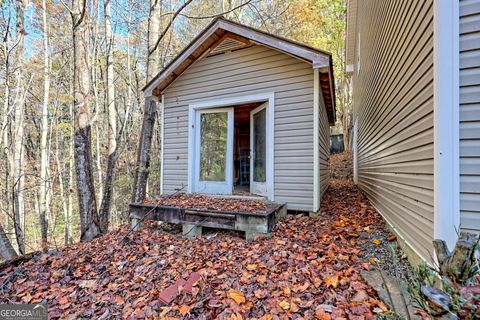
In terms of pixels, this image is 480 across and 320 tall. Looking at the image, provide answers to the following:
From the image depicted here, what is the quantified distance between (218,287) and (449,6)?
3.32 metres

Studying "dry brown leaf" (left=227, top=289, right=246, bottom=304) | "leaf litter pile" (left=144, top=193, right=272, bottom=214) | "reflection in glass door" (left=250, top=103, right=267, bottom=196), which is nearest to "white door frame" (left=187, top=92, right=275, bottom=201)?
"reflection in glass door" (left=250, top=103, right=267, bottom=196)

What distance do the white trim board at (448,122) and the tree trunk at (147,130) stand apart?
5.90 m

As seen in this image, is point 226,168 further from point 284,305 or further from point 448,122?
point 448,122

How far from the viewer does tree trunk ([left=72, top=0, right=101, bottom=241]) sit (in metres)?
5.21

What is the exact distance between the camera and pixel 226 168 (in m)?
5.78

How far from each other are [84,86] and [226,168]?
3.59 metres

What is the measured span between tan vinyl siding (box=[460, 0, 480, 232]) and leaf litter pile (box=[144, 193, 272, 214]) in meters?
2.53

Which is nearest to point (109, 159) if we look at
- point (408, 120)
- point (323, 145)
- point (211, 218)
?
point (211, 218)

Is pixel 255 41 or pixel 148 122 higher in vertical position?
pixel 255 41

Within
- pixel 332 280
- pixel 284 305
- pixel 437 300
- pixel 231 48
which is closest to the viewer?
pixel 437 300

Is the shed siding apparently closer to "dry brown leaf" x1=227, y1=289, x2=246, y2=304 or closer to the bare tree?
the bare tree

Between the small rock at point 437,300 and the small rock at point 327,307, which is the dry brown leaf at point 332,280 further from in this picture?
the small rock at point 437,300

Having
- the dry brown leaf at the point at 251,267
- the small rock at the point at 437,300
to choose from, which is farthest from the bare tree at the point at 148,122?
the small rock at the point at 437,300

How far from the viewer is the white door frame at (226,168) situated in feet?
18.9
